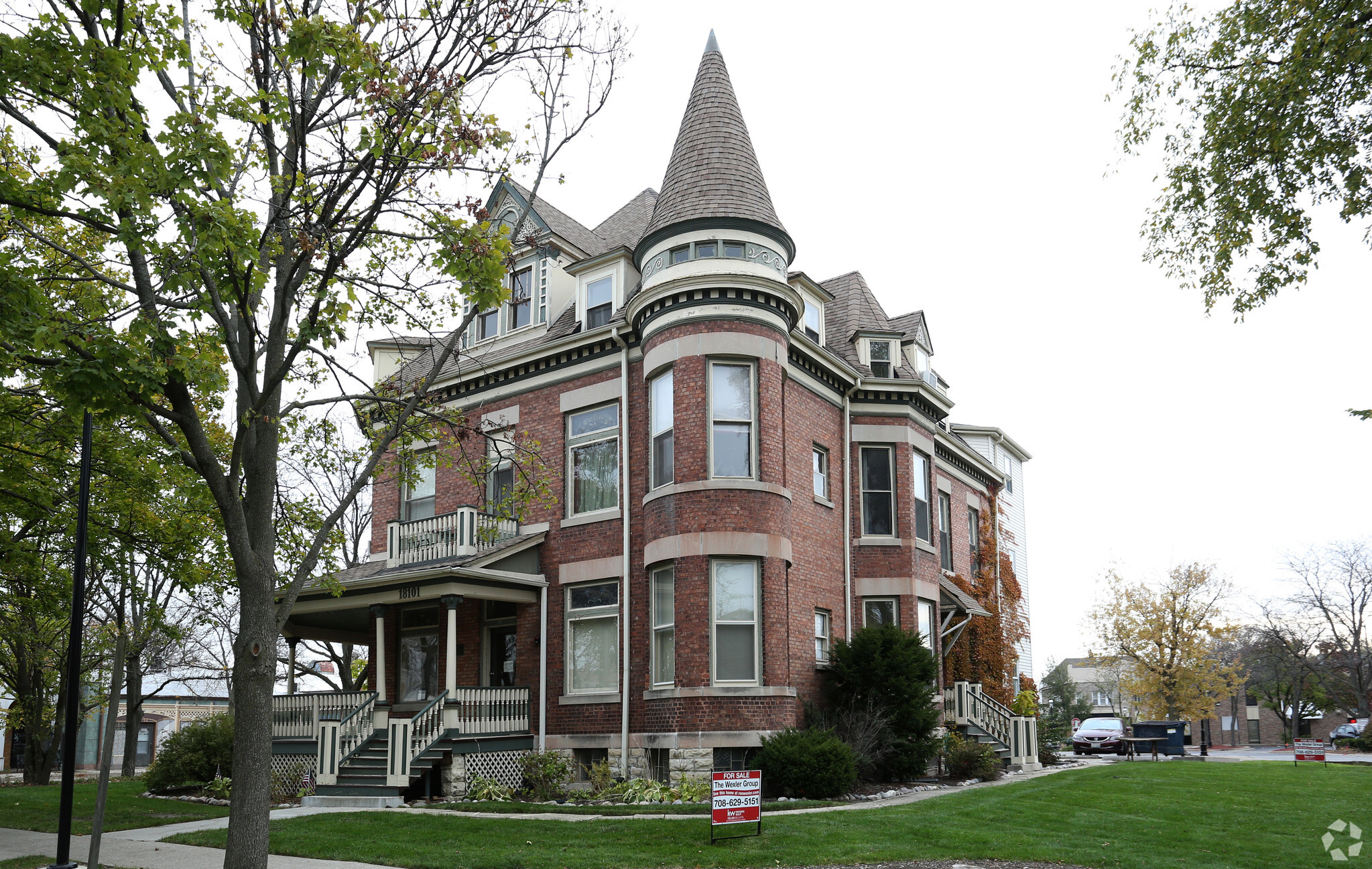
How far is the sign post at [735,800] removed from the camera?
40.2ft

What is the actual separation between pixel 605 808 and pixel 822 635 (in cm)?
701

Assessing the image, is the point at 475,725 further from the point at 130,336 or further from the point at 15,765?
the point at 15,765

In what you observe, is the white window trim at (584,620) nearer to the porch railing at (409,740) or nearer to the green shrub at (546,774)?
the green shrub at (546,774)

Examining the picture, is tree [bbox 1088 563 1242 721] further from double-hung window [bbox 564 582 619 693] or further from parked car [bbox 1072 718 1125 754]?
double-hung window [bbox 564 582 619 693]

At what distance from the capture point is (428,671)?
23.0 metres

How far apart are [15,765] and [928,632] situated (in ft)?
150

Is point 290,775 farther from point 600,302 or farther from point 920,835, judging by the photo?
point 920,835

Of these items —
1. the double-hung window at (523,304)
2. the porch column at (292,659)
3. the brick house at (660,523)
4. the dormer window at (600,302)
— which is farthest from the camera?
the porch column at (292,659)

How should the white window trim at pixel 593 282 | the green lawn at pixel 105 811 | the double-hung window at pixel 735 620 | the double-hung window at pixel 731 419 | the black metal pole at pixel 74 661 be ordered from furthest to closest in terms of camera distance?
the white window trim at pixel 593 282, the double-hung window at pixel 731 419, the double-hung window at pixel 735 620, the green lawn at pixel 105 811, the black metal pole at pixel 74 661

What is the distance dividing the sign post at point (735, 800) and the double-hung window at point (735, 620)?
6017 mm

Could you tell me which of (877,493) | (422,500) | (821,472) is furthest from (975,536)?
(422,500)

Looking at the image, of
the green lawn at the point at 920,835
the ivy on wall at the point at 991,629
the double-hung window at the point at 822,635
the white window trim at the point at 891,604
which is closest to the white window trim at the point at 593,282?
the double-hung window at the point at 822,635

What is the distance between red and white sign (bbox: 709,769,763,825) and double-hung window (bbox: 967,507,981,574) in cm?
1974

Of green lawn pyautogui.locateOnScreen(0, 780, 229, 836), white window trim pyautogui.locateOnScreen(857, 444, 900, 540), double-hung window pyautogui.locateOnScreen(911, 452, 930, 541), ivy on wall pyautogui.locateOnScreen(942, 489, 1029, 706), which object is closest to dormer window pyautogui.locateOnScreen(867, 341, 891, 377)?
white window trim pyautogui.locateOnScreen(857, 444, 900, 540)
